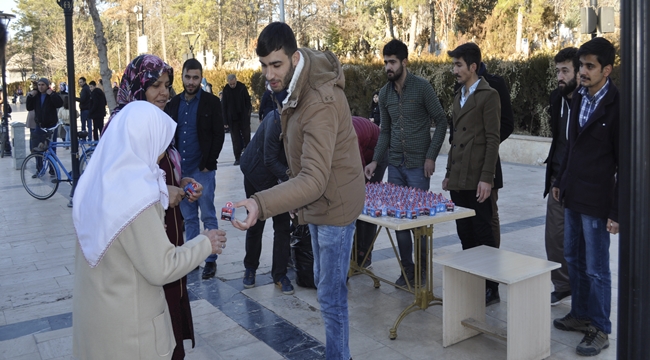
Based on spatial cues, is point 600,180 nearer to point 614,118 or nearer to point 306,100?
point 614,118

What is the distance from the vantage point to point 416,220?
164 inches

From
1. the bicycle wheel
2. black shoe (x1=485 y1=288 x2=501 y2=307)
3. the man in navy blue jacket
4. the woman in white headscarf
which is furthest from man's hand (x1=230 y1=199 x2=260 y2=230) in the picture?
the bicycle wheel

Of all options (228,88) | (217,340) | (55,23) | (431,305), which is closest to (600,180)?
(431,305)

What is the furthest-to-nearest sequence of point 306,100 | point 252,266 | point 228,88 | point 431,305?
1. point 228,88
2. point 252,266
3. point 431,305
4. point 306,100

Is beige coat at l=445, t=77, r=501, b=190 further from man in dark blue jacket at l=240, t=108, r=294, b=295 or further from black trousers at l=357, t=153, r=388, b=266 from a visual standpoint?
man in dark blue jacket at l=240, t=108, r=294, b=295

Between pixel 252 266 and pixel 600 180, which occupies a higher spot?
pixel 600 180

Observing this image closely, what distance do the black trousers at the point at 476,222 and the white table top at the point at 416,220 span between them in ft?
0.94

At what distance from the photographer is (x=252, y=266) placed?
5.38 metres

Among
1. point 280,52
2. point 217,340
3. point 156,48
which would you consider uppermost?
point 156,48

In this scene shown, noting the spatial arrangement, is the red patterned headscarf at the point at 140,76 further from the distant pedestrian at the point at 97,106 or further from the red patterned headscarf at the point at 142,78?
the distant pedestrian at the point at 97,106

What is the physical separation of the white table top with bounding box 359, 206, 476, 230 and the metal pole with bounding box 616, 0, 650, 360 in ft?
7.92

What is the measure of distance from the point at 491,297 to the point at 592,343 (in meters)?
1.03

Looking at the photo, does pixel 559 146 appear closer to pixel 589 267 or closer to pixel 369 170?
pixel 589 267

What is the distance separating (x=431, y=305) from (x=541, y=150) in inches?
322
